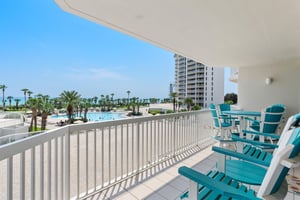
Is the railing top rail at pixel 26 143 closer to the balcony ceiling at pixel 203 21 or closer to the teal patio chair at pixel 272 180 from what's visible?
the teal patio chair at pixel 272 180

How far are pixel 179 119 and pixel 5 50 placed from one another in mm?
53294

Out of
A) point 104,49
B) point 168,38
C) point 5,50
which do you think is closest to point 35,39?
point 5,50

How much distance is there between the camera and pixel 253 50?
3.93m

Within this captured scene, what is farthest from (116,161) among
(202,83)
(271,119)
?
(202,83)

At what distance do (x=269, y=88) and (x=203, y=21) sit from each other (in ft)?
13.5

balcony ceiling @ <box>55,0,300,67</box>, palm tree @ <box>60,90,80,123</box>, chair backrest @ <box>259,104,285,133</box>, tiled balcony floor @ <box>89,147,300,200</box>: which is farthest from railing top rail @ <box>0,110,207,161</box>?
palm tree @ <box>60,90,80,123</box>

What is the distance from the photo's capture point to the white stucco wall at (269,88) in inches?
193

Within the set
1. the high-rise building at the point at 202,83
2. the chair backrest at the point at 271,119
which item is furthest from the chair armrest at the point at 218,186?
the high-rise building at the point at 202,83

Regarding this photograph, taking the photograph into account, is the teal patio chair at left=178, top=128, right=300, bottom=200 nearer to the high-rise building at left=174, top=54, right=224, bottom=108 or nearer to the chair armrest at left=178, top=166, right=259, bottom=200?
the chair armrest at left=178, top=166, right=259, bottom=200

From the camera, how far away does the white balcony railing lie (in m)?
1.29

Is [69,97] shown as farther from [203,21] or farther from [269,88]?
[203,21]

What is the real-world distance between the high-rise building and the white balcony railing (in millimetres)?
43434

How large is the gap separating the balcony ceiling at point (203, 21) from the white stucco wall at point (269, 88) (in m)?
1.43

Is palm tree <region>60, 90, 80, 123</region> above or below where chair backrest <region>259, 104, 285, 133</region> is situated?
above
